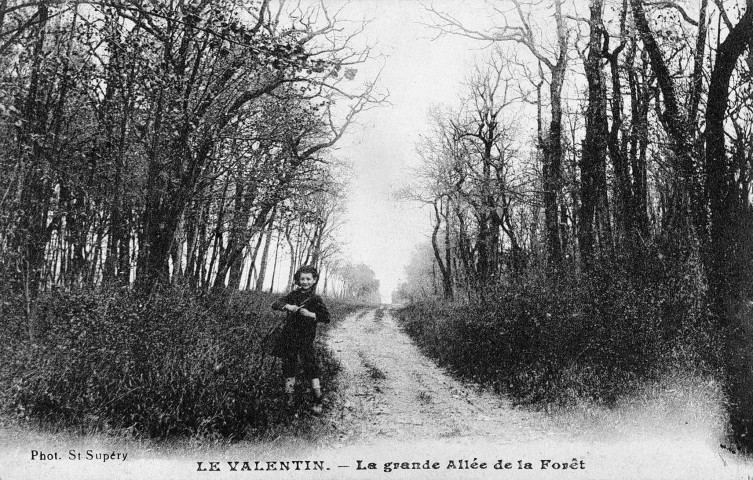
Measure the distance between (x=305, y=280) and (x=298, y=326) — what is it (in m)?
0.62

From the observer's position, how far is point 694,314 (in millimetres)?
5844

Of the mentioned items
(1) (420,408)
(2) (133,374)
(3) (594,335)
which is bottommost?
(1) (420,408)

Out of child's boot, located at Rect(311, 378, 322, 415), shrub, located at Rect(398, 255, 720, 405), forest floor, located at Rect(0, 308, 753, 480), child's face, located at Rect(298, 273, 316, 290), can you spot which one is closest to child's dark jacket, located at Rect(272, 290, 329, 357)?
→ child's face, located at Rect(298, 273, 316, 290)

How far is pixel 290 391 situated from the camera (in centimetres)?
532

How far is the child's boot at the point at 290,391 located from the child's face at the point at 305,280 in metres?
1.20

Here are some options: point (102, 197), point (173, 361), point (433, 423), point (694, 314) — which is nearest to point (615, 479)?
point (433, 423)

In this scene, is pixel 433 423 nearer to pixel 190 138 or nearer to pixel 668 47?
pixel 190 138

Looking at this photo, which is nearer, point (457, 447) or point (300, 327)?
point (457, 447)

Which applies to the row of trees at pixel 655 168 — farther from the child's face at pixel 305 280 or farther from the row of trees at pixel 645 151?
the child's face at pixel 305 280

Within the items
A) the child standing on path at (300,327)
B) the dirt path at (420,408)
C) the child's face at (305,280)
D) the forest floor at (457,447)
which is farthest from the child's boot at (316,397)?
the child's face at (305,280)

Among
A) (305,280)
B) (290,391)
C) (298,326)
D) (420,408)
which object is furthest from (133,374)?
(420,408)

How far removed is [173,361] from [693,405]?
603cm

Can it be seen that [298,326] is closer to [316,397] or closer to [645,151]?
[316,397]

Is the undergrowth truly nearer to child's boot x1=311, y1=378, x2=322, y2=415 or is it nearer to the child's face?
child's boot x1=311, y1=378, x2=322, y2=415
